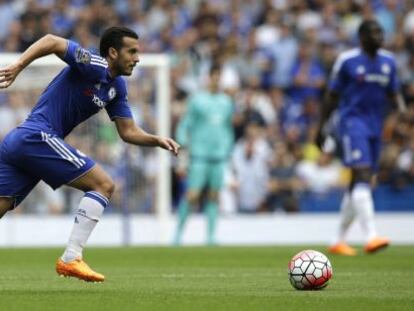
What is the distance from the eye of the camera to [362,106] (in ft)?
48.1

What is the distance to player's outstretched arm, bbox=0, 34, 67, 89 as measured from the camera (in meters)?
8.24

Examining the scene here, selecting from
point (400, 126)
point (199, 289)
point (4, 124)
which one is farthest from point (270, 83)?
point (199, 289)

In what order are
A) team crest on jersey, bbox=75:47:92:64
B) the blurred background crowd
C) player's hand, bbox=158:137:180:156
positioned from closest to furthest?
team crest on jersey, bbox=75:47:92:64
player's hand, bbox=158:137:180:156
the blurred background crowd

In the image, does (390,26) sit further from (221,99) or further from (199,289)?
(199,289)

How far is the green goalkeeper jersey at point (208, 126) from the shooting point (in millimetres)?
18656

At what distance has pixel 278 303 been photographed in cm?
789

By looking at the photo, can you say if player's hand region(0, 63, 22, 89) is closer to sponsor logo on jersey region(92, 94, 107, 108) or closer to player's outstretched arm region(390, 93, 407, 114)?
sponsor logo on jersey region(92, 94, 107, 108)

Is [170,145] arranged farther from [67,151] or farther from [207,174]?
[207,174]

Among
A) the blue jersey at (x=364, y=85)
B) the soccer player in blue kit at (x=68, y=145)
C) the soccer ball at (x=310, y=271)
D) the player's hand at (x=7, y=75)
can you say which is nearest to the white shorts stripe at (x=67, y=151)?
the soccer player in blue kit at (x=68, y=145)

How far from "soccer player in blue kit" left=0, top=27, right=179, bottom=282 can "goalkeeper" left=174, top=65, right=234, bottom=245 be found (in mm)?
9214

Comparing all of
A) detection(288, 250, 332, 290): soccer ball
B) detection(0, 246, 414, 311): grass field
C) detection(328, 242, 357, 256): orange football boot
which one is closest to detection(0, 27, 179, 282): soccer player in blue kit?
detection(0, 246, 414, 311): grass field

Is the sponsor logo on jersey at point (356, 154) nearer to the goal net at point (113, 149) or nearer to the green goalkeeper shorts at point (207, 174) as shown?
the green goalkeeper shorts at point (207, 174)

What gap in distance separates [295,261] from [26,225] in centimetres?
1150

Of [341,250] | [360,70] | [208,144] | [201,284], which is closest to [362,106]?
[360,70]
